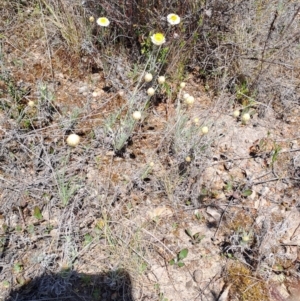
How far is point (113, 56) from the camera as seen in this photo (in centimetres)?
229

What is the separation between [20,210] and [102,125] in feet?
2.21

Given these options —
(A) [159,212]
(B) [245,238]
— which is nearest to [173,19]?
(A) [159,212]

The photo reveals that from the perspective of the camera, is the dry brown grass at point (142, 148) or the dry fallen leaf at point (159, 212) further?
the dry fallen leaf at point (159, 212)

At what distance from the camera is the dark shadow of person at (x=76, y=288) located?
1.38 meters

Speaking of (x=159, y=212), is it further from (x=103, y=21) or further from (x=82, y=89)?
(x=103, y=21)

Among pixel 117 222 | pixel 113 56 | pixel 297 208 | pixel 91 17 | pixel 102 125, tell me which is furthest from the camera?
pixel 113 56

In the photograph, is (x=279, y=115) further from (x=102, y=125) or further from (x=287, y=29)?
(x=102, y=125)

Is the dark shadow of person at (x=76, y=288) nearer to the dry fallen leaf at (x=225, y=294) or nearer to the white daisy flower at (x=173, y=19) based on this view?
the dry fallen leaf at (x=225, y=294)

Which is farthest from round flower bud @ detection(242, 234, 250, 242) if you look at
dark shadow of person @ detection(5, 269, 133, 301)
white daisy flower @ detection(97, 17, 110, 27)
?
white daisy flower @ detection(97, 17, 110, 27)

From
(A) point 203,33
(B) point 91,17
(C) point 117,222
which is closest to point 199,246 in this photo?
(C) point 117,222

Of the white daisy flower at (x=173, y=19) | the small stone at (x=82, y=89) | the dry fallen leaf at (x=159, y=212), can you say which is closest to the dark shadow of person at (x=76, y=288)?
the dry fallen leaf at (x=159, y=212)

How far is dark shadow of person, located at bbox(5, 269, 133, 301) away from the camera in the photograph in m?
1.38

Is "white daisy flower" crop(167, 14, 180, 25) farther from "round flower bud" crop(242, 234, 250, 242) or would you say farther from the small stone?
"round flower bud" crop(242, 234, 250, 242)

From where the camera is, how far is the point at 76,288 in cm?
141
